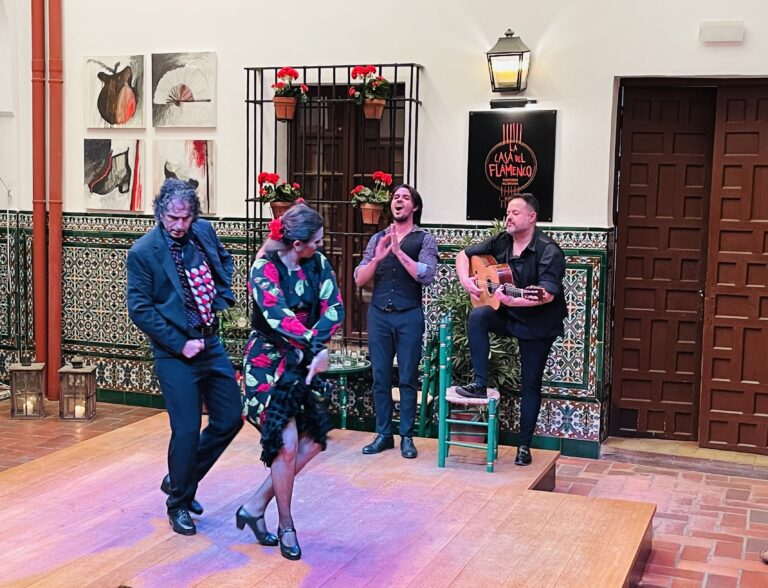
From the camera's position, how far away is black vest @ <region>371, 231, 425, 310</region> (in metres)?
6.34

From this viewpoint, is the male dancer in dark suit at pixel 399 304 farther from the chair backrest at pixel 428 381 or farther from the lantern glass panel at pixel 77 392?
the lantern glass panel at pixel 77 392

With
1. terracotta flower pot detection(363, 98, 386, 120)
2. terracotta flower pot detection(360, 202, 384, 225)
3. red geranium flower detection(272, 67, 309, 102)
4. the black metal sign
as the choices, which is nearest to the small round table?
terracotta flower pot detection(360, 202, 384, 225)

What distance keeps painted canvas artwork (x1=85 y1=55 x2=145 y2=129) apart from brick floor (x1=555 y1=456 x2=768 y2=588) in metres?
4.31

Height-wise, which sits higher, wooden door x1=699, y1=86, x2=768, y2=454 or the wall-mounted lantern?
the wall-mounted lantern

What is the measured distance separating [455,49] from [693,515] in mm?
3533

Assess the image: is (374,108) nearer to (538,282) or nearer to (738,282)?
(538,282)

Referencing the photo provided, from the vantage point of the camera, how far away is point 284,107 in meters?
7.53

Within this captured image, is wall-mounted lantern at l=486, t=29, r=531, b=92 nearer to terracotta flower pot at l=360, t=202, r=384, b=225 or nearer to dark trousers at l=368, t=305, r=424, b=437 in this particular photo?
terracotta flower pot at l=360, t=202, r=384, b=225

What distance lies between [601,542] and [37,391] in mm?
4904

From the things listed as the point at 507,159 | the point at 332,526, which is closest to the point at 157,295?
the point at 332,526

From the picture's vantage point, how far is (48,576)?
4.36 metres

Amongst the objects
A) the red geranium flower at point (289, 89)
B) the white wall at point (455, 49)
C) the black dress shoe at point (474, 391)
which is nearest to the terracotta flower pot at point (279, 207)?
the white wall at point (455, 49)

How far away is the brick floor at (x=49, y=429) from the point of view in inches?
282

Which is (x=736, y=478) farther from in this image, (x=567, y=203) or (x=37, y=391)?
(x=37, y=391)
